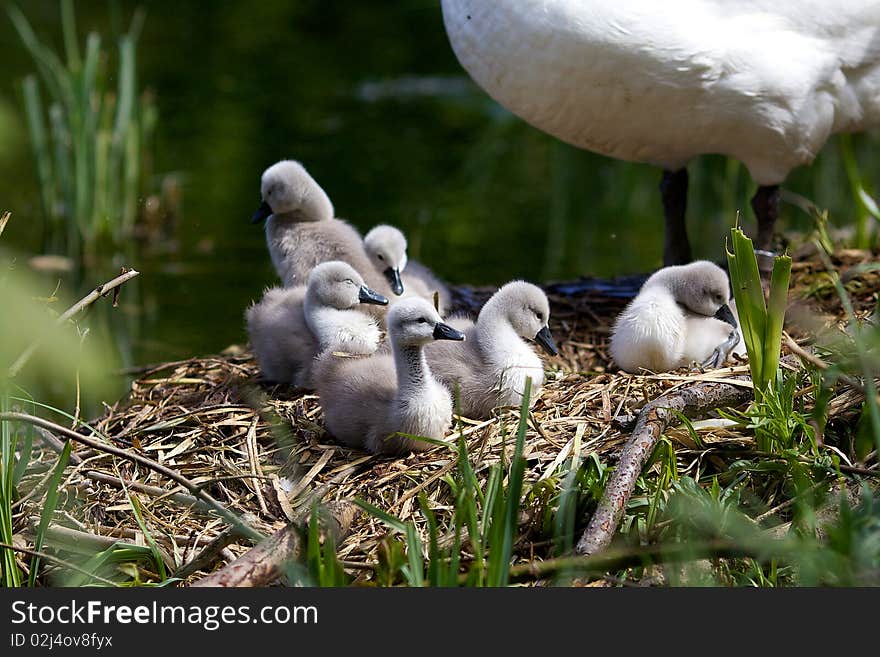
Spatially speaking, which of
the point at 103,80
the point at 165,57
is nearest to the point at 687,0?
the point at 103,80

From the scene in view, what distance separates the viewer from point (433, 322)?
3.17 m

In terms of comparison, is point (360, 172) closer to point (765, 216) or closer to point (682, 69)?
point (765, 216)

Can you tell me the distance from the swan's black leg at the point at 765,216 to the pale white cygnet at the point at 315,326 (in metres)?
1.66

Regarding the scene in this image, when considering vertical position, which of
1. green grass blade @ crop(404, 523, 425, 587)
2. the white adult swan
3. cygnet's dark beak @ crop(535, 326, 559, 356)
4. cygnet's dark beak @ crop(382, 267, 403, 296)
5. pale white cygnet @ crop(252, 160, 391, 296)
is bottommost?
green grass blade @ crop(404, 523, 425, 587)

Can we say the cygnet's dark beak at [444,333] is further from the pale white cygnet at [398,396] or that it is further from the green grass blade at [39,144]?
the green grass blade at [39,144]

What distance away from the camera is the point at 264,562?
2.57 metres

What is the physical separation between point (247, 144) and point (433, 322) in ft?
17.8

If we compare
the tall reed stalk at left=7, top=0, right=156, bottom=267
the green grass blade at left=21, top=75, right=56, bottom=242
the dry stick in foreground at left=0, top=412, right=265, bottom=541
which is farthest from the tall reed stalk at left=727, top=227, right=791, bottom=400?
the green grass blade at left=21, top=75, right=56, bottom=242

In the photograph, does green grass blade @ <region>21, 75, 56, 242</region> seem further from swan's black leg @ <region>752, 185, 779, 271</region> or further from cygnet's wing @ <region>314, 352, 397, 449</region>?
swan's black leg @ <region>752, 185, 779, 271</region>

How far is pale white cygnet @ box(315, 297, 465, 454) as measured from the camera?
125 inches

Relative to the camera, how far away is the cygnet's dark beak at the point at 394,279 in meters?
4.04

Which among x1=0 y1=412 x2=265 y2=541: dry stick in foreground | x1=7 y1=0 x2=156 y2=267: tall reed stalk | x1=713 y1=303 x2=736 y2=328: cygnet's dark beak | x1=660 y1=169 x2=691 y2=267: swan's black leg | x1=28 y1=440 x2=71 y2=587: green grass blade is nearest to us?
x1=0 y1=412 x2=265 y2=541: dry stick in foreground

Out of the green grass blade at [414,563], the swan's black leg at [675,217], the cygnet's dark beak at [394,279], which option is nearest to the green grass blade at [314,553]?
the green grass blade at [414,563]

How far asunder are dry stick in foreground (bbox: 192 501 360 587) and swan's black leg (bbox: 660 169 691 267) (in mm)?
2445
